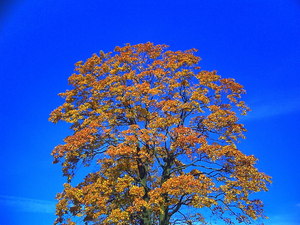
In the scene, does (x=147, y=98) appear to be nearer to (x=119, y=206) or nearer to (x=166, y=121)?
(x=166, y=121)

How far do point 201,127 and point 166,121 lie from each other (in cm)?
281

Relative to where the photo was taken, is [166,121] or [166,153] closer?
[166,121]

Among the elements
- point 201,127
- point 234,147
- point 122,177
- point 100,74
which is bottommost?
point 122,177

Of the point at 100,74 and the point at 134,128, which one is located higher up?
the point at 100,74

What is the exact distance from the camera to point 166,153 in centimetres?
2044

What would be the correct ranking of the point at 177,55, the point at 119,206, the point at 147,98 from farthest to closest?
the point at 177,55
the point at 147,98
the point at 119,206

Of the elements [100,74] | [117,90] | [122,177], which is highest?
[100,74]

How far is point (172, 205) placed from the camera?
755 inches

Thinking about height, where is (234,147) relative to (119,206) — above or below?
above

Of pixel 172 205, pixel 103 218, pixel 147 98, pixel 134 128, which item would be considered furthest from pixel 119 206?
pixel 147 98

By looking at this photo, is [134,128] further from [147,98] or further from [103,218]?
[103,218]

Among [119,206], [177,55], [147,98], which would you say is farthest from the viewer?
[177,55]

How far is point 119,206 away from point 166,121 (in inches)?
203

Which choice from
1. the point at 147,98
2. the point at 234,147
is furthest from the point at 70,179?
the point at 234,147
